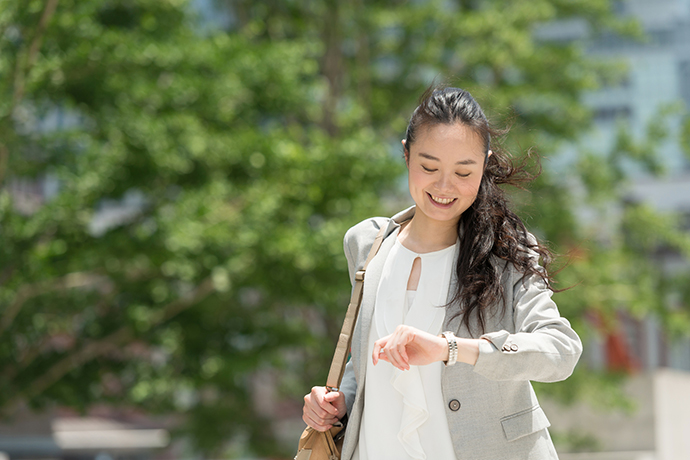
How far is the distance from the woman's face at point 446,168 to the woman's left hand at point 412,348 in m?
0.37

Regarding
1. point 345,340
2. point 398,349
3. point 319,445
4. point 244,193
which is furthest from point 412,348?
point 244,193

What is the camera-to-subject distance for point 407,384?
168cm

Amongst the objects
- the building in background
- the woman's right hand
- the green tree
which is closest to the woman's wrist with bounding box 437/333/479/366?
the woman's right hand

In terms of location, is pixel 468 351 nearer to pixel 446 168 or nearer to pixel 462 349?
pixel 462 349

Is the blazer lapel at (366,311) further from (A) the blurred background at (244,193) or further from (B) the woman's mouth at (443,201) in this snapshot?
(A) the blurred background at (244,193)

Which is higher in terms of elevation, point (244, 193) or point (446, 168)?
point (244, 193)

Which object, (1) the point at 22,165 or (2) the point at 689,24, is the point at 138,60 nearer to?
(1) the point at 22,165

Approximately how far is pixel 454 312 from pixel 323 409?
0.40 metres

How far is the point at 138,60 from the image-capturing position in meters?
6.74

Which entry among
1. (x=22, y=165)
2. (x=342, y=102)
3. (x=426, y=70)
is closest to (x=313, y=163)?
(x=22, y=165)

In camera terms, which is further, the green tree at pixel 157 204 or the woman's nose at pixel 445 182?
the green tree at pixel 157 204

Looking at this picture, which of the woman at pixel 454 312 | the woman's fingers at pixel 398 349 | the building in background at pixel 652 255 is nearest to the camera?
the woman's fingers at pixel 398 349

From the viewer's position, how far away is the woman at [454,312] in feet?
5.34

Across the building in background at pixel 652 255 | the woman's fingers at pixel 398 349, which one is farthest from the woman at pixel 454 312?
the building in background at pixel 652 255
